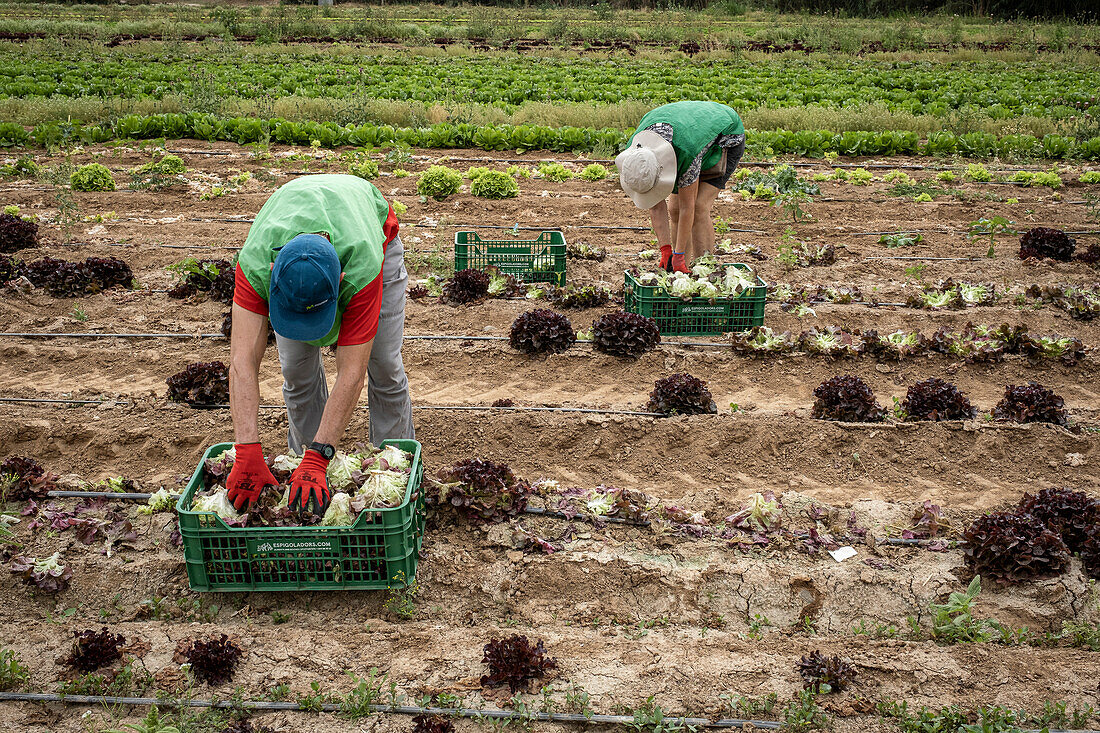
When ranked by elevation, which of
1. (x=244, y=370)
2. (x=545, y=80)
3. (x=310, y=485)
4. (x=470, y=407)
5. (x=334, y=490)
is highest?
(x=545, y=80)

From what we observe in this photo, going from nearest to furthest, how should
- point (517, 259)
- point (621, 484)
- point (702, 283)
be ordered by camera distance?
point (621, 484), point (702, 283), point (517, 259)

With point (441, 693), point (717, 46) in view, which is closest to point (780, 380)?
point (441, 693)

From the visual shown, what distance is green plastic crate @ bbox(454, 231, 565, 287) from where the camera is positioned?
7929mm

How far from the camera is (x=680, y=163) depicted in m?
6.43

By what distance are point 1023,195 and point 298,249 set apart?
11.1 meters

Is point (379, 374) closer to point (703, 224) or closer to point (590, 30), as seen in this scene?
point (703, 224)

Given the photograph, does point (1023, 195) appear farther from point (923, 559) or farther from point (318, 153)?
point (318, 153)

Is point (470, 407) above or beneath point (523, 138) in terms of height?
beneath

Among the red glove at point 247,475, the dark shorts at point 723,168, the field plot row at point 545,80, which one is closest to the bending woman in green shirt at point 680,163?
the dark shorts at point 723,168

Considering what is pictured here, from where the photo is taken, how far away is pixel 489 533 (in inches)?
175

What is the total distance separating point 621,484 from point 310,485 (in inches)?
82.3

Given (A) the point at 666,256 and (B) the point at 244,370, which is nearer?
(B) the point at 244,370

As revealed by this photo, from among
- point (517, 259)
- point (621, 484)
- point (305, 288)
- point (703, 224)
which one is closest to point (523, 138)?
point (517, 259)

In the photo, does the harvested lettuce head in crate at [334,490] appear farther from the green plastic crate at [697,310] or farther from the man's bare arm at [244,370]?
the green plastic crate at [697,310]
